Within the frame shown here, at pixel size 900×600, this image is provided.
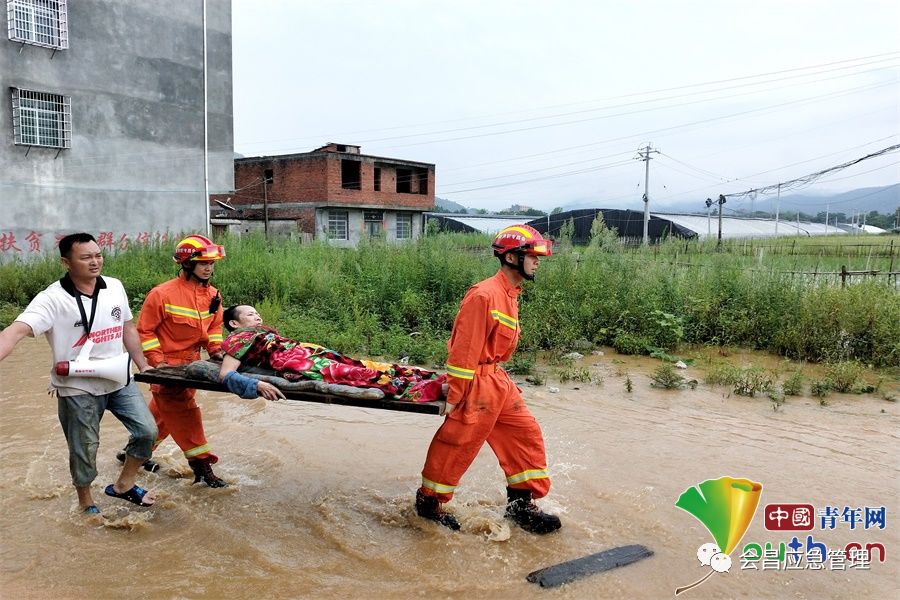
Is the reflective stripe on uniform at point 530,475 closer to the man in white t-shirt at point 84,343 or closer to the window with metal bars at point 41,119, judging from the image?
the man in white t-shirt at point 84,343

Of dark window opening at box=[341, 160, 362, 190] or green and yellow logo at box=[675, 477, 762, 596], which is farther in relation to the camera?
dark window opening at box=[341, 160, 362, 190]

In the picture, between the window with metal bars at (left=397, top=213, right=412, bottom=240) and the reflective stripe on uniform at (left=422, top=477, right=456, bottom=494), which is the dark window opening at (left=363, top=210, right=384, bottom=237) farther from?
the reflective stripe on uniform at (left=422, top=477, right=456, bottom=494)

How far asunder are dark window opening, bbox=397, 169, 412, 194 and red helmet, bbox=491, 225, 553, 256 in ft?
106

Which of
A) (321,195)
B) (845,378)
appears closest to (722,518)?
(845,378)

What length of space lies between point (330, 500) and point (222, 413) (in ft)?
8.94

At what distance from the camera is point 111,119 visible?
18.4m

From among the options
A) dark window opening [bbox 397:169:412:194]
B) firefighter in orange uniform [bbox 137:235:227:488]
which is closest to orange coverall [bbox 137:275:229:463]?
firefighter in orange uniform [bbox 137:235:227:488]

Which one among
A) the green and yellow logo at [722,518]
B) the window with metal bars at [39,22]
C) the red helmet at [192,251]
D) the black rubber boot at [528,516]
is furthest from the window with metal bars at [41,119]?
the green and yellow logo at [722,518]

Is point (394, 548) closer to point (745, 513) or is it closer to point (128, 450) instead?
point (128, 450)

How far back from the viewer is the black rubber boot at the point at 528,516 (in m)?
4.09

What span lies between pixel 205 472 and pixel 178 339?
105 cm

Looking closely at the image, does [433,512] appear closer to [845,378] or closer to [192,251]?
[192,251]

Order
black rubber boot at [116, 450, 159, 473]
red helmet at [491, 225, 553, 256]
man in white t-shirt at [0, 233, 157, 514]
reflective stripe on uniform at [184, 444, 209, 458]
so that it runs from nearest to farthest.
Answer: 1. man in white t-shirt at [0, 233, 157, 514]
2. red helmet at [491, 225, 553, 256]
3. reflective stripe on uniform at [184, 444, 209, 458]
4. black rubber boot at [116, 450, 159, 473]

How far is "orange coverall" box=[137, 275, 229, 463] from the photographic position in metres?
4.43
